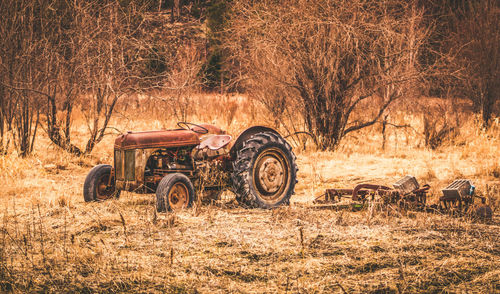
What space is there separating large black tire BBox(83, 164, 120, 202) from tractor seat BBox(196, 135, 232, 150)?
1011mm

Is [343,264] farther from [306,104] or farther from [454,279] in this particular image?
[306,104]

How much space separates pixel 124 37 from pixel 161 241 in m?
5.25

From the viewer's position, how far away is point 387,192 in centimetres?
527

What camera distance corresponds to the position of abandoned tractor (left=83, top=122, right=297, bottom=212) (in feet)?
17.3

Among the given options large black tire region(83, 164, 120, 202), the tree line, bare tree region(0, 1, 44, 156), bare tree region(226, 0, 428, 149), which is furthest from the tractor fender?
bare tree region(0, 1, 44, 156)

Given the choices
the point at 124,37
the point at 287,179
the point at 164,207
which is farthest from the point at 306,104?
the point at 164,207

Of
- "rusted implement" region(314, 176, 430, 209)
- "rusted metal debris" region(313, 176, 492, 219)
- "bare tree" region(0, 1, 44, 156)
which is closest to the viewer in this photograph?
"rusted metal debris" region(313, 176, 492, 219)

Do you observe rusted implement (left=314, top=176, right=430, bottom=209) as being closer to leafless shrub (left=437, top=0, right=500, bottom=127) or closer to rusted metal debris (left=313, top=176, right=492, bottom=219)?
rusted metal debris (left=313, top=176, right=492, bottom=219)

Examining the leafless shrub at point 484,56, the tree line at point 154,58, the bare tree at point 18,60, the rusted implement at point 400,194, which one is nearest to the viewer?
the rusted implement at point 400,194

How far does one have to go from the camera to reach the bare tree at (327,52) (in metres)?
9.49

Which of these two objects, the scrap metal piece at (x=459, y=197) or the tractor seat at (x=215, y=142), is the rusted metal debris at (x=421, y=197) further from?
the tractor seat at (x=215, y=142)

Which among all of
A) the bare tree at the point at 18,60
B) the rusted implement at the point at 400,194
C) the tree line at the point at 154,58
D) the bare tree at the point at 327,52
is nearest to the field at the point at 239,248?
the rusted implement at the point at 400,194

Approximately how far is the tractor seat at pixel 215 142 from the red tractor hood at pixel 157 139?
17cm

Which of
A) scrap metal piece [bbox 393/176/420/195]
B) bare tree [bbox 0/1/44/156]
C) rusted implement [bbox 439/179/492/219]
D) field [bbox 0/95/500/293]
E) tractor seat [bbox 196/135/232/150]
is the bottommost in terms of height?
field [bbox 0/95/500/293]
